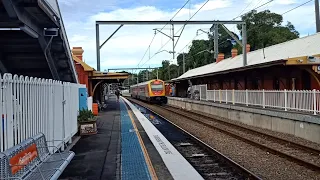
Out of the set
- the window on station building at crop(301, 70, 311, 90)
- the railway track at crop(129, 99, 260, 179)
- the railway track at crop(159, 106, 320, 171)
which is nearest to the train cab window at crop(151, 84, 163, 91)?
the window on station building at crop(301, 70, 311, 90)

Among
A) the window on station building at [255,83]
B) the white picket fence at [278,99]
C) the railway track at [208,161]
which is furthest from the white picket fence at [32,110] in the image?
the window on station building at [255,83]

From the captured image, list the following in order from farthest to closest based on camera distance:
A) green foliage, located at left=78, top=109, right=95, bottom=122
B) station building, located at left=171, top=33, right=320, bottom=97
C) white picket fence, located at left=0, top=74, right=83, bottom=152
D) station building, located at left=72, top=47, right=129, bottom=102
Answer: station building, located at left=72, top=47, right=129, bottom=102 < station building, located at left=171, top=33, right=320, bottom=97 < green foliage, located at left=78, top=109, right=95, bottom=122 < white picket fence, located at left=0, top=74, right=83, bottom=152

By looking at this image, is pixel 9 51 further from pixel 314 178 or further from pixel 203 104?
pixel 203 104

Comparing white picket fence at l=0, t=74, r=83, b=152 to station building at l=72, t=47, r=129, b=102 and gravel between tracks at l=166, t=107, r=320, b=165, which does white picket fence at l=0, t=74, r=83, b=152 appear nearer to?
gravel between tracks at l=166, t=107, r=320, b=165

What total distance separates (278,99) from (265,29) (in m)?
53.1

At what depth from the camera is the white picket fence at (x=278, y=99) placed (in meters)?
14.8

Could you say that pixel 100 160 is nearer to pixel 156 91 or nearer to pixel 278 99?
pixel 278 99

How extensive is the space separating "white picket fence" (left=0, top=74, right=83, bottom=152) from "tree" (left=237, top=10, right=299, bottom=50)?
5482 centimetres

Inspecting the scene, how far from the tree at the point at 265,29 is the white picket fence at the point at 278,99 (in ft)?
125

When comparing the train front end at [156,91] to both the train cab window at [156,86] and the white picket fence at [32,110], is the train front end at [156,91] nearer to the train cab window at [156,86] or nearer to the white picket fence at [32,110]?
the train cab window at [156,86]

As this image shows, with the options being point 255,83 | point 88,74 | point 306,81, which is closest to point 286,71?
point 306,81

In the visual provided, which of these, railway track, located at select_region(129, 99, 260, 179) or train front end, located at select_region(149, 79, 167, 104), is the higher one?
train front end, located at select_region(149, 79, 167, 104)

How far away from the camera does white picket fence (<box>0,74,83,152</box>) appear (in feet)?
19.2

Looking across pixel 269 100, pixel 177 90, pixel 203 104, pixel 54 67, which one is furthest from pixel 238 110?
pixel 177 90
